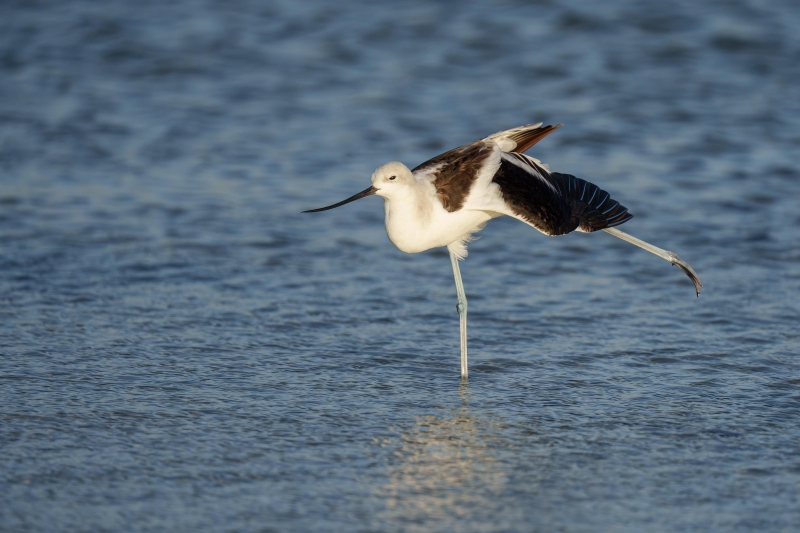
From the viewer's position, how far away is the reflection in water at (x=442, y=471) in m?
4.30

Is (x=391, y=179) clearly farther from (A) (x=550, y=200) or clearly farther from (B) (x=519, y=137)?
(B) (x=519, y=137)

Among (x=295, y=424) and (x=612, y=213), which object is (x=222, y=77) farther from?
(x=295, y=424)

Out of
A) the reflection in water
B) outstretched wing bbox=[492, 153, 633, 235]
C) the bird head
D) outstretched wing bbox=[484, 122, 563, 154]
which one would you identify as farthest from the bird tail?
the reflection in water

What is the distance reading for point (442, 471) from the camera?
4703 mm

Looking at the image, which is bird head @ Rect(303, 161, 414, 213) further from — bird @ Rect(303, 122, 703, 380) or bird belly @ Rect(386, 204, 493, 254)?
bird belly @ Rect(386, 204, 493, 254)

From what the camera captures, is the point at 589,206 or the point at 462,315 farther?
the point at 589,206

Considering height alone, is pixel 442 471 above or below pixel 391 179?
below

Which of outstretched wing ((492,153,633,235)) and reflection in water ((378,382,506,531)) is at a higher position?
outstretched wing ((492,153,633,235))

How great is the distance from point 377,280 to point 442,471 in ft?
9.32

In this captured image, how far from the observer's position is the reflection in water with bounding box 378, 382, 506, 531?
4.30 meters

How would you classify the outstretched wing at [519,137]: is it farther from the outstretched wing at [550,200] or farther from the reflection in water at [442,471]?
the reflection in water at [442,471]

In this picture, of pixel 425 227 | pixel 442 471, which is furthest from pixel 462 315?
pixel 442 471

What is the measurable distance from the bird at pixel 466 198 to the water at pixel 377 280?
680 mm

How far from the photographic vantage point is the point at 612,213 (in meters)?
6.47
